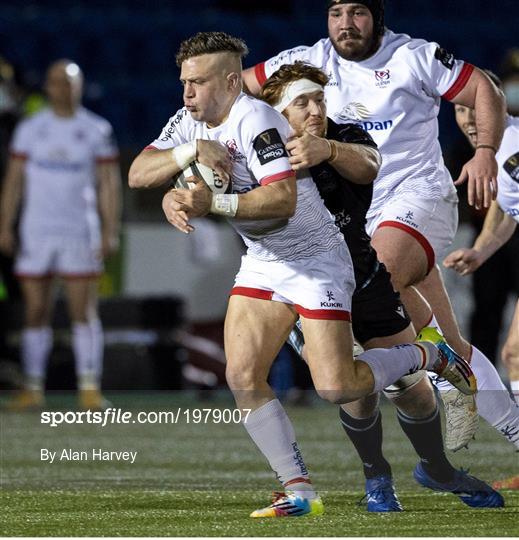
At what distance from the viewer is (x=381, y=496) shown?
5.97 metres

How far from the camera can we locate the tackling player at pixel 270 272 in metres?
5.70

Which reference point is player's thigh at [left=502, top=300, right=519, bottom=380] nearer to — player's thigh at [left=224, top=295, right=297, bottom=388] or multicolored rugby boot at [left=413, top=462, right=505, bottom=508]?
multicolored rugby boot at [left=413, top=462, right=505, bottom=508]

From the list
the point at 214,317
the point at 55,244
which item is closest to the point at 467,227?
the point at 214,317

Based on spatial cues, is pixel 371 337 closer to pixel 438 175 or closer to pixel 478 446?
pixel 438 175

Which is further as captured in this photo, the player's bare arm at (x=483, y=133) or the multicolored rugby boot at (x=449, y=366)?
the player's bare arm at (x=483, y=133)

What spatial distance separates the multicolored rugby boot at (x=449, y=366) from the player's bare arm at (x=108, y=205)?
5419mm

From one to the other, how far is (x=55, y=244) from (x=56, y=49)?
4.28 meters

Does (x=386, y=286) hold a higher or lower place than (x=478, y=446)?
higher

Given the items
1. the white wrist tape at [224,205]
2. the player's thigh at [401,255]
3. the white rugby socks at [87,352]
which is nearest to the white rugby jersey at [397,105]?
the player's thigh at [401,255]

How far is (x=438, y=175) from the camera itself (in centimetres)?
705

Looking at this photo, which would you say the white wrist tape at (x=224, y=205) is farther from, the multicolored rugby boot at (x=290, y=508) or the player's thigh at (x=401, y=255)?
the player's thigh at (x=401, y=255)

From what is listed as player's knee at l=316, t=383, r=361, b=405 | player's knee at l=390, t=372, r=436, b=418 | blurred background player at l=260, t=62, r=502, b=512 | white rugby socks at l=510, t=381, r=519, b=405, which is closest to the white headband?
blurred background player at l=260, t=62, r=502, b=512

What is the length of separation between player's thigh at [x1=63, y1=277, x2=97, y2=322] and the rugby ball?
5.72 meters

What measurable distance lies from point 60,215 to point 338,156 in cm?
→ 618
